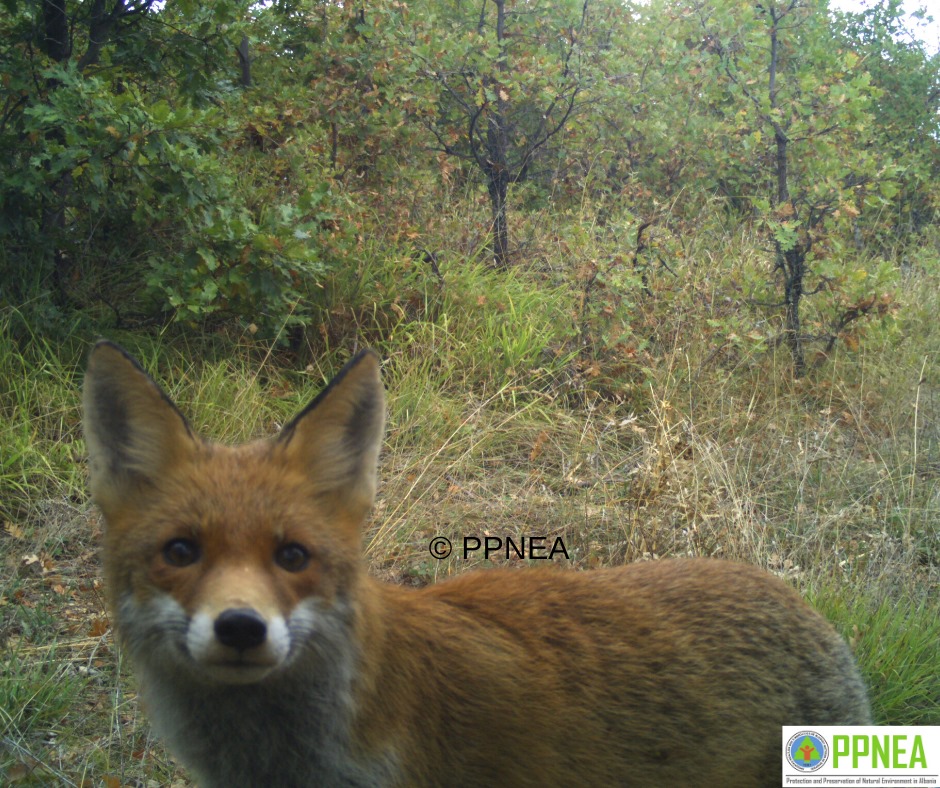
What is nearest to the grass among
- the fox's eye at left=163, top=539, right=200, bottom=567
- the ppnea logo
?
the ppnea logo

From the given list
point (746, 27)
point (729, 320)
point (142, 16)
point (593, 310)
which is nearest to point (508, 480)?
point (593, 310)

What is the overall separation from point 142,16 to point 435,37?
257 centimetres

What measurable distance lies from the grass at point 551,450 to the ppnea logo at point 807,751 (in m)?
0.99

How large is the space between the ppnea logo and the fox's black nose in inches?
65.3

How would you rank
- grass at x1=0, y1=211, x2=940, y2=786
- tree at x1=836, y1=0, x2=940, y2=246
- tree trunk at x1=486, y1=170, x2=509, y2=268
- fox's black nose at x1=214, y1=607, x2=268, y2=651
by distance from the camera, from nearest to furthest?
fox's black nose at x1=214, y1=607, x2=268, y2=651 → grass at x1=0, y1=211, x2=940, y2=786 → tree trunk at x1=486, y1=170, x2=509, y2=268 → tree at x1=836, y1=0, x2=940, y2=246

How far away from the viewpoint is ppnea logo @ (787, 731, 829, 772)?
2787 millimetres

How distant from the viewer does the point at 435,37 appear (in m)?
8.08

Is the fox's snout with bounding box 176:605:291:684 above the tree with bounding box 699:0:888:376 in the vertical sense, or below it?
below

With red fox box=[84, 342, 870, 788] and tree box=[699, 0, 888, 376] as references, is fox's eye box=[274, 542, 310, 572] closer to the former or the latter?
red fox box=[84, 342, 870, 788]

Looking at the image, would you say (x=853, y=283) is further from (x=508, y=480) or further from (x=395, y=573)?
(x=395, y=573)

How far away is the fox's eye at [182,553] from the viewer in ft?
7.25

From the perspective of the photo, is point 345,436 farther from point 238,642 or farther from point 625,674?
point 625,674

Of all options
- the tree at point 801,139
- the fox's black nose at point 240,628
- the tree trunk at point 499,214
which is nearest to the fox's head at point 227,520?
the fox's black nose at point 240,628

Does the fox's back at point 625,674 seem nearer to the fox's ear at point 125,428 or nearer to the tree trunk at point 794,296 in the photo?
the fox's ear at point 125,428
